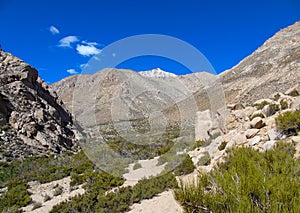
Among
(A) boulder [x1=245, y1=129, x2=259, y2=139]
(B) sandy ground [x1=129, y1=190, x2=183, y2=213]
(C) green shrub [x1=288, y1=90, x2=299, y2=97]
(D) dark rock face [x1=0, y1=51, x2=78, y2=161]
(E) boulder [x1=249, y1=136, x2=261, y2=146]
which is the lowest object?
(B) sandy ground [x1=129, y1=190, x2=183, y2=213]

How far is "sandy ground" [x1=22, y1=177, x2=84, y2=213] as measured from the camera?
7.50 metres

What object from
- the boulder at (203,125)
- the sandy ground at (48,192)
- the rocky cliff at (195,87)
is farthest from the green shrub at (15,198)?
the rocky cliff at (195,87)

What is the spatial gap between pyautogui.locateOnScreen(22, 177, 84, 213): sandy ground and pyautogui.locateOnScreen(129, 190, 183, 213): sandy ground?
308 centimetres

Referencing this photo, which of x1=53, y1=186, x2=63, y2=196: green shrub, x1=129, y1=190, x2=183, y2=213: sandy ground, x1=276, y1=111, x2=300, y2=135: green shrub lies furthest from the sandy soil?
x1=276, y1=111, x2=300, y2=135: green shrub

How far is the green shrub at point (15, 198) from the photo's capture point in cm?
765

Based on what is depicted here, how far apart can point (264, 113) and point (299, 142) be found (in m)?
4.32

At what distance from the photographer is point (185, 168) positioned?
8477 mm

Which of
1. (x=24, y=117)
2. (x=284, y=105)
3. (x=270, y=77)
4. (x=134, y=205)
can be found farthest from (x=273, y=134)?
(x=270, y=77)

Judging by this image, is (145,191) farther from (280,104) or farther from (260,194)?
(280,104)

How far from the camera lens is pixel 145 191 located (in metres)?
6.99

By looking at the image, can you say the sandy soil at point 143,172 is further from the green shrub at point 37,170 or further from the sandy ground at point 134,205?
the green shrub at point 37,170

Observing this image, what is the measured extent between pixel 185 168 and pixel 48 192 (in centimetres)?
567

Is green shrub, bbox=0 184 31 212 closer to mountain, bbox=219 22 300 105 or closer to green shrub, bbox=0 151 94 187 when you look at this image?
green shrub, bbox=0 151 94 187

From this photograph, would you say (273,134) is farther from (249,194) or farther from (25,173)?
(25,173)
